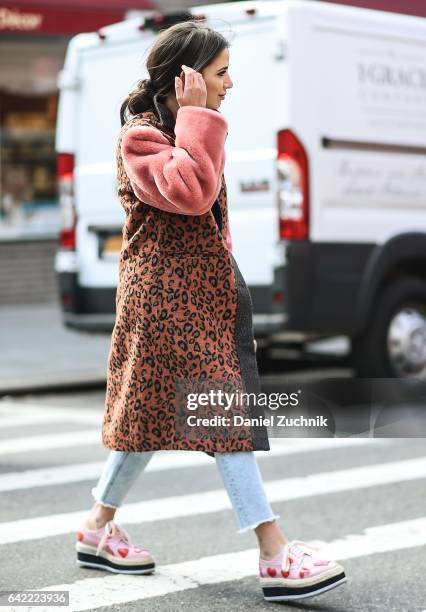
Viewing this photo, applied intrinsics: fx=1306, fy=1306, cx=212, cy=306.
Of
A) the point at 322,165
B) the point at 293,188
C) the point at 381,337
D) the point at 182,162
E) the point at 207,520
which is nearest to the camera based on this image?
the point at 182,162

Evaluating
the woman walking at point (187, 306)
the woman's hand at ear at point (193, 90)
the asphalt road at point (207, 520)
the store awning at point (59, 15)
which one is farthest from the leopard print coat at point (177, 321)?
the store awning at point (59, 15)

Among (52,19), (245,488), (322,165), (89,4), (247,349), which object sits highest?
(89,4)

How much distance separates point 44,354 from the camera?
1129cm

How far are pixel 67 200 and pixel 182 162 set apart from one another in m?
5.92

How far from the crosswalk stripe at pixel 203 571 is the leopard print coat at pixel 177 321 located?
480mm

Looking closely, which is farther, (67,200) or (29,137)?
(29,137)

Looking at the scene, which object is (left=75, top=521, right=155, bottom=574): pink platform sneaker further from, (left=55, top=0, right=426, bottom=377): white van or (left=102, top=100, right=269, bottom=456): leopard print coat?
(left=55, top=0, right=426, bottom=377): white van

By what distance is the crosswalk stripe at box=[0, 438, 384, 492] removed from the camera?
19.7 ft

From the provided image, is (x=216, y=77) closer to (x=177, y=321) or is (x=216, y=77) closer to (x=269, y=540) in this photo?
(x=177, y=321)

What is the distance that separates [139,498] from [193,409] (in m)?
2.00

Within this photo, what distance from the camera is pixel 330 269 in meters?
8.14

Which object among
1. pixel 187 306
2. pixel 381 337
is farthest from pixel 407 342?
pixel 187 306

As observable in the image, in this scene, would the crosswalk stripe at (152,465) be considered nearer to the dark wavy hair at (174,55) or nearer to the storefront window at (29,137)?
the dark wavy hair at (174,55)

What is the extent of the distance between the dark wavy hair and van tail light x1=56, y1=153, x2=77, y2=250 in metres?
→ 5.53
